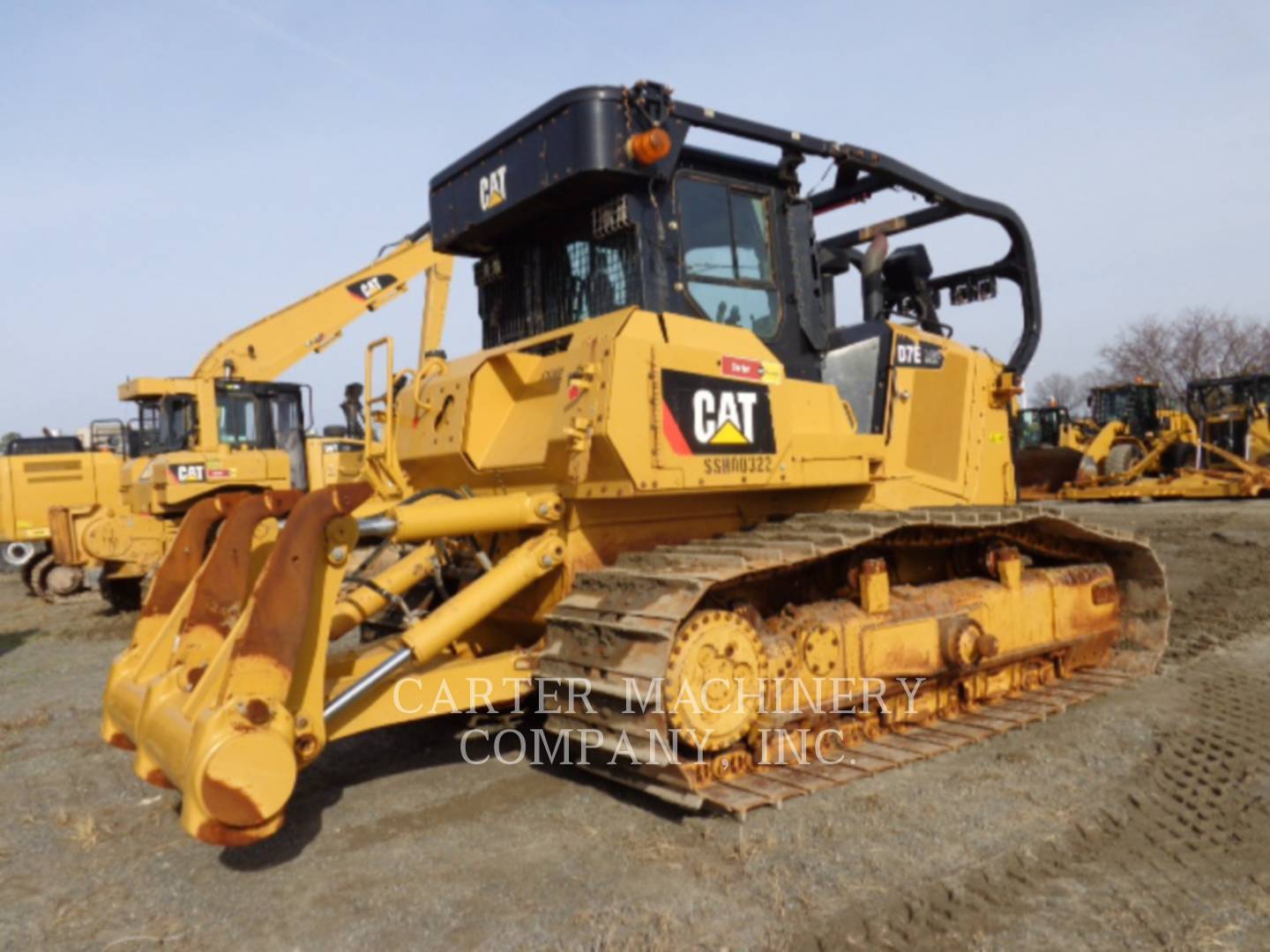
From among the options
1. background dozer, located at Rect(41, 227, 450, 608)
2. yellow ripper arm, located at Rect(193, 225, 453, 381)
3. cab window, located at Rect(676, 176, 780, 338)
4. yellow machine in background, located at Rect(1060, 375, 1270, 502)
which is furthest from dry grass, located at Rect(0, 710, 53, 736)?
yellow machine in background, located at Rect(1060, 375, 1270, 502)

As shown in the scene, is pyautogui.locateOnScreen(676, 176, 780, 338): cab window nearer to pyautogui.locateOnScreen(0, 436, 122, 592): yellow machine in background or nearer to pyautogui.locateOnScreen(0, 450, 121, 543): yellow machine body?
pyautogui.locateOnScreen(0, 436, 122, 592): yellow machine in background

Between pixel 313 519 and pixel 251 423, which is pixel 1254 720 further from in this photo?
pixel 251 423

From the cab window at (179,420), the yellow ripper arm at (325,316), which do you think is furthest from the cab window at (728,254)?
the cab window at (179,420)

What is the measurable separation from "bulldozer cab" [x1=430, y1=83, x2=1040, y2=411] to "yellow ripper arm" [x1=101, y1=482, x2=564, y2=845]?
1391 mm

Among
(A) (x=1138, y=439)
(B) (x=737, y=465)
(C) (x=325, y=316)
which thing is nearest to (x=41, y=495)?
(C) (x=325, y=316)

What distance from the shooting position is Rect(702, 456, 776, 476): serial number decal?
4469 millimetres

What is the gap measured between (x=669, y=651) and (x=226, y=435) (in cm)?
1089

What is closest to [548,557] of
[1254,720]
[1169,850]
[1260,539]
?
[1169,850]

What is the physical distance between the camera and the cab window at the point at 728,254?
5031 mm

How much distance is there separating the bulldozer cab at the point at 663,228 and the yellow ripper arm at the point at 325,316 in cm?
804

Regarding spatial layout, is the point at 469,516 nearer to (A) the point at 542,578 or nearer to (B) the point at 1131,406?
(A) the point at 542,578

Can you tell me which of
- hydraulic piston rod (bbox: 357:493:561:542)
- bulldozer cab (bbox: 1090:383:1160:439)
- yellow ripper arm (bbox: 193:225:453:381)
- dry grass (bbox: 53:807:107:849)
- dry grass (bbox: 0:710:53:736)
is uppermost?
yellow ripper arm (bbox: 193:225:453:381)

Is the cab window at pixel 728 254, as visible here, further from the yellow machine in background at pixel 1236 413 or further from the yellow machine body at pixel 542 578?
the yellow machine in background at pixel 1236 413

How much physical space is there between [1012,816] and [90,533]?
1162 centimetres
